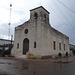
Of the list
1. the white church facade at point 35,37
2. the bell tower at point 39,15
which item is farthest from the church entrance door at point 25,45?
the bell tower at point 39,15

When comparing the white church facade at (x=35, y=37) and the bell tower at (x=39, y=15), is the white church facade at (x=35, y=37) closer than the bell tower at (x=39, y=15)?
Yes

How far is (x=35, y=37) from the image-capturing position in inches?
779

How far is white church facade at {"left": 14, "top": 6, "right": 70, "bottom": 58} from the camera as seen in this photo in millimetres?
19250

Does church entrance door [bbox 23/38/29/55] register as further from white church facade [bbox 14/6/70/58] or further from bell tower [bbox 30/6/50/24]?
bell tower [bbox 30/6/50/24]

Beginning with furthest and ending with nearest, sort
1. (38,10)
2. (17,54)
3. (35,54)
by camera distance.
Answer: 1. (17,54)
2. (38,10)
3. (35,54)

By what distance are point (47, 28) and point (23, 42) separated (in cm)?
632

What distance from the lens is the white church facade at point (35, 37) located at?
19.2 meters

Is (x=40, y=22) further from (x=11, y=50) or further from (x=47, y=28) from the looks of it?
(x=11, y=50)

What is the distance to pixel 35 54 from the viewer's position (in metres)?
19.2

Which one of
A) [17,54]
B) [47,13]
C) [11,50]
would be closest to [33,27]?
[47,13]

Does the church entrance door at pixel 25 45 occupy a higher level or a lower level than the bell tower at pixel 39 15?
lower

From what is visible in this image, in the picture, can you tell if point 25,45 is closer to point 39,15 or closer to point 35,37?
point 35,37

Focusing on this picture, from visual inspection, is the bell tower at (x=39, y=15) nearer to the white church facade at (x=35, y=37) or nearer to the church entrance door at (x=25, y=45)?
the white church facade at (x=35, y=37)

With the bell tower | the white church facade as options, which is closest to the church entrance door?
the white church facade
